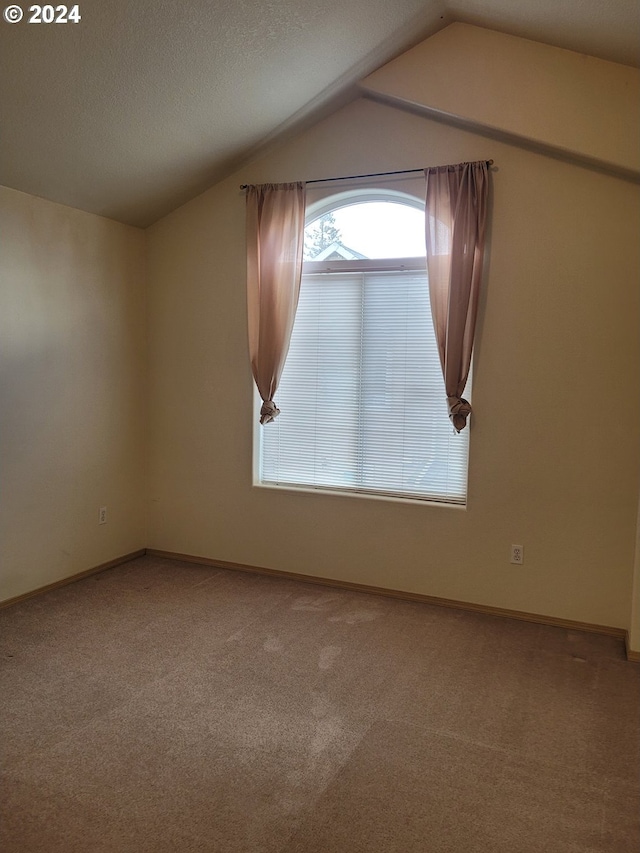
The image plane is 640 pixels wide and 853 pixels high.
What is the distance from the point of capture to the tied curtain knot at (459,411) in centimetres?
368

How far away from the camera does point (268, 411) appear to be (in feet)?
13.8

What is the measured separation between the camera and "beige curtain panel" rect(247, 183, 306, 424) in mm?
4059

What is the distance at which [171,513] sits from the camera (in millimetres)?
4684

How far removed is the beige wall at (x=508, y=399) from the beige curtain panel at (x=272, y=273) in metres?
0.16

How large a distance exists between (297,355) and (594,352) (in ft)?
6.08

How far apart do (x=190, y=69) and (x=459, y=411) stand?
2.30m

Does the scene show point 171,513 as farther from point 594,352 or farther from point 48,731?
point 594,352

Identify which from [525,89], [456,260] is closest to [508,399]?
[456,260]

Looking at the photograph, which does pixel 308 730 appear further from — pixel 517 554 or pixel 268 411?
pixel 268 411

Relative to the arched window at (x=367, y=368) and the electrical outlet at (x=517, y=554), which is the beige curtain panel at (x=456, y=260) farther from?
the electrical outlet at (x=517, y=554)

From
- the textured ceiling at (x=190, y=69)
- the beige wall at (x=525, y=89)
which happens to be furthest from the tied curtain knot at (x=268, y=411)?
the beige wall at (x=525, y=89)

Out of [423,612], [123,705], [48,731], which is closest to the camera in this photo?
[48,731]

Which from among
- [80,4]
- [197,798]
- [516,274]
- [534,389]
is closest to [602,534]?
[534,389]

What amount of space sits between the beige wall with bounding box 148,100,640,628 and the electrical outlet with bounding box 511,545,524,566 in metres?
0.04
